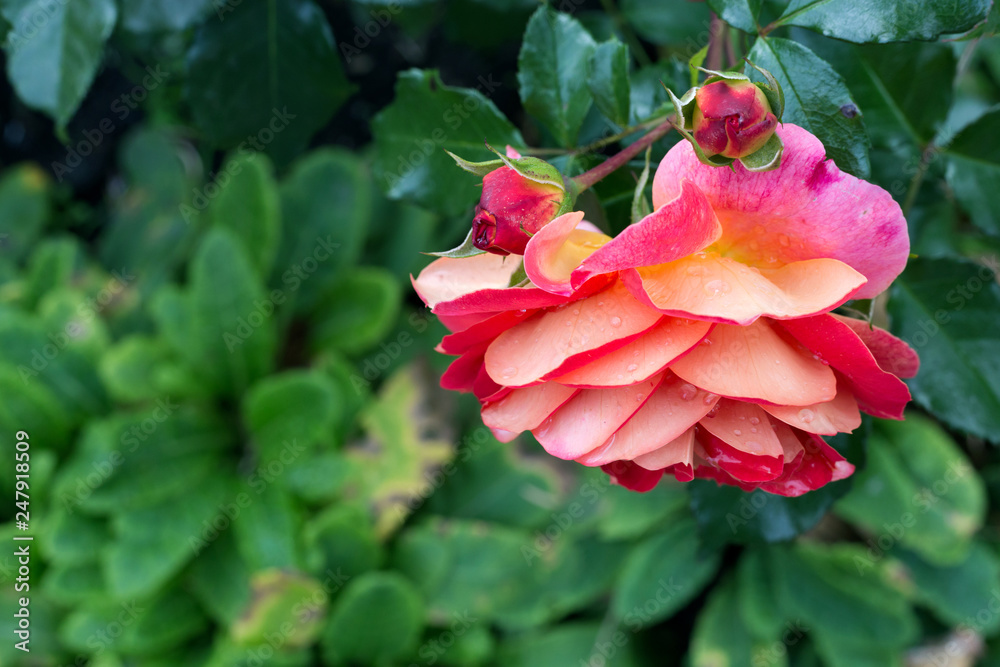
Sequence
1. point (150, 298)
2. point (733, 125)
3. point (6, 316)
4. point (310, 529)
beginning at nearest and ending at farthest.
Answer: point (733, 125) → point (310, 529) → point (6, 316) → point (150, 298)

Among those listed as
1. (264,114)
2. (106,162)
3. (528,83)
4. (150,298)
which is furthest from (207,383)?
(528,83)

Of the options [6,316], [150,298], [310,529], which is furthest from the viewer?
[150,298]

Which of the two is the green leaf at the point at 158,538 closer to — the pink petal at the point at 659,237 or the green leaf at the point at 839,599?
the green leaf at the point at 839,599

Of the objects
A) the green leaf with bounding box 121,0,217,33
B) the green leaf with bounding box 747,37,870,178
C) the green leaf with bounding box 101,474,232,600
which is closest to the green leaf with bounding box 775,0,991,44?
the green leaf with bounding box 747,37,870,178

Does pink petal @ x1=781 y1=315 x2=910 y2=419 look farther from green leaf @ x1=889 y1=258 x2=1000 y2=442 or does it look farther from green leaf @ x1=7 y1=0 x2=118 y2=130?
green leaf @ x1=7 y1=0 x2=118 y2=130

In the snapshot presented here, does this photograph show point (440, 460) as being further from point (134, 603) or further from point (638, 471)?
point (638, 471)

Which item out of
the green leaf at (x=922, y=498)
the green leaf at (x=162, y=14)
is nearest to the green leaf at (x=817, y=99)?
the green leaf at (x=162, y=14)
